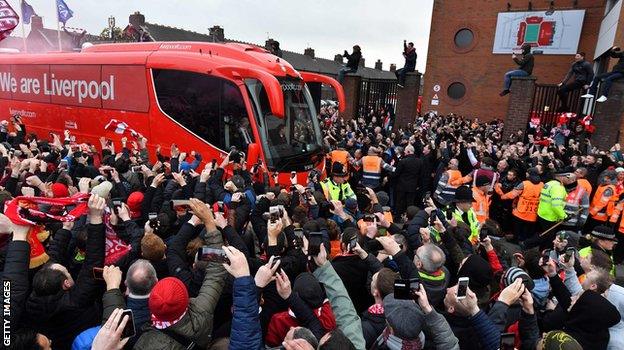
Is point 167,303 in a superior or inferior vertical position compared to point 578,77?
inferior

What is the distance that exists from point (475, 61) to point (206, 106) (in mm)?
19339

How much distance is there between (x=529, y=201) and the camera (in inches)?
261

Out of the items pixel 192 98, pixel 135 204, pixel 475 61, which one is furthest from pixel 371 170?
pixel 475 61

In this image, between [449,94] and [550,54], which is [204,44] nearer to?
[449,94]

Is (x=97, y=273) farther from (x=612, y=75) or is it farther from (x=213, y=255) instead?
(x=612, y=75)

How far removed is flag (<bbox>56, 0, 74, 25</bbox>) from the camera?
16.3m

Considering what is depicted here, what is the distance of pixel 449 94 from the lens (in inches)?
909

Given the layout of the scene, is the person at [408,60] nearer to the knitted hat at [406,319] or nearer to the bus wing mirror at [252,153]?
the bus wing mirror at [252,153]

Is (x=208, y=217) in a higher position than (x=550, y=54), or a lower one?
lower

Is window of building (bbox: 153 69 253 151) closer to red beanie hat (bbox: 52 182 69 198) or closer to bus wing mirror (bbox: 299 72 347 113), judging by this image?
bus wing mirror (bbox: 299 72 347 113)

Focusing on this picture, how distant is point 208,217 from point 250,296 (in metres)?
1.08

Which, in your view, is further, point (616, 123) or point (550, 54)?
point (550, 54)

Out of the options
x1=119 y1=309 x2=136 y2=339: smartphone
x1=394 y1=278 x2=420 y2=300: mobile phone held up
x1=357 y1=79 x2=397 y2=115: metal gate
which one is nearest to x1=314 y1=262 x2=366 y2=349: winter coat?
x1=394 y1=278 x2=420 y2=300: mobile phone held up

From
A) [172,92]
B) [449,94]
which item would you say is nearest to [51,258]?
[172,92]
